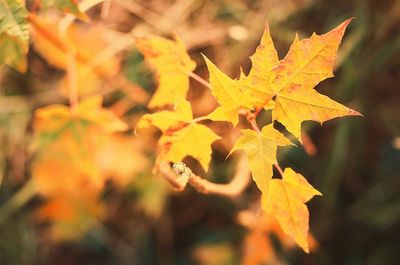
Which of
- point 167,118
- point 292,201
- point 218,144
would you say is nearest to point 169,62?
point 167,118

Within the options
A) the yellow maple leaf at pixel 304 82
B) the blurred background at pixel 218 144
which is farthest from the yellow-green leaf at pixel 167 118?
the blurred background at pixel 218 144

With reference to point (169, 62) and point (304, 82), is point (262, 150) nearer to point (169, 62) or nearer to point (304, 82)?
point (304, 82)

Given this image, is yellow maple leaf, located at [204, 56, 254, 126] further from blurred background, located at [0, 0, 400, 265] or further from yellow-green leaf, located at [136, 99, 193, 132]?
blurred background, located at [0, 0, 400, 265]

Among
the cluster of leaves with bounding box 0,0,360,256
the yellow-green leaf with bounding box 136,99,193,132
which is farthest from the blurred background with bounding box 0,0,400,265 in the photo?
the yellow-green leaf with bounding box 136,99,193,132

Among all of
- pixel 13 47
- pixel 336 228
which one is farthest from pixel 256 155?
pixel 336 228

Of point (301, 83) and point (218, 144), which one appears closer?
point (301, 83)

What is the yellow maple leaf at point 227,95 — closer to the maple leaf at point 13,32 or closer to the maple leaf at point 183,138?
the maple leaf at point 183,138

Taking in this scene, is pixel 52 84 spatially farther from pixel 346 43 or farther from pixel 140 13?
pixel 346 43
